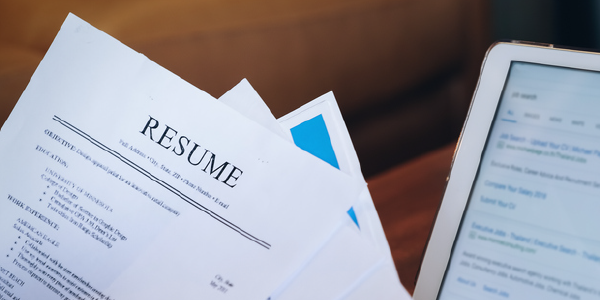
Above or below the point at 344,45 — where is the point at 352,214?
below

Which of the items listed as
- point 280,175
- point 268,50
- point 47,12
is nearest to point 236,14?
point 268,50

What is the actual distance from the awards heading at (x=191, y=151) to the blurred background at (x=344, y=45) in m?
0.27

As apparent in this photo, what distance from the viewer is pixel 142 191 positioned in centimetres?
32

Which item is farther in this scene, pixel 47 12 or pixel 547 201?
pixel 47 12

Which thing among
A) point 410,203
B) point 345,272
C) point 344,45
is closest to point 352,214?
point 345,272

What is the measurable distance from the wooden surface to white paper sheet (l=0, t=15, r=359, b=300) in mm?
212

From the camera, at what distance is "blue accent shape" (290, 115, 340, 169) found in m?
0.35

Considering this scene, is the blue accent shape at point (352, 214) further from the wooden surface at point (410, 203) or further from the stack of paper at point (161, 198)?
the wooden surface at point (410, 203)

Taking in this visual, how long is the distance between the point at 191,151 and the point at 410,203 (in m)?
0.29

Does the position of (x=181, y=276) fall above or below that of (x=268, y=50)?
below

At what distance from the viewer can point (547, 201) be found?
0.31 metres

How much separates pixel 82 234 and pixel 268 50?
35 centimetres

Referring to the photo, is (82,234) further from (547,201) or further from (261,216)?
(547,201)

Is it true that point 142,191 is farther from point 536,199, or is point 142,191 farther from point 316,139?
point 536,199
